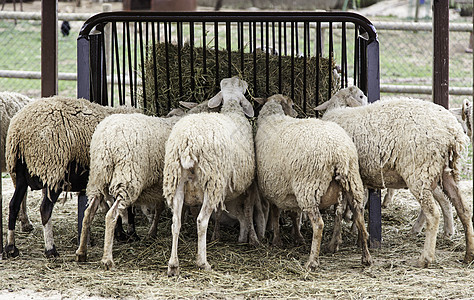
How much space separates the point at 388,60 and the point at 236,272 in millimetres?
10605

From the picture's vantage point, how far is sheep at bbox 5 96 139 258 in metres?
5.17

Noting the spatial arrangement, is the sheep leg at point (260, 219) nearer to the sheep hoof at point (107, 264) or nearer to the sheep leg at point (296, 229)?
the sheep leg at point (296, 229)

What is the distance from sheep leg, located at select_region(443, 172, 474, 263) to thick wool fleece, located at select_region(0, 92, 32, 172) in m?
4.33

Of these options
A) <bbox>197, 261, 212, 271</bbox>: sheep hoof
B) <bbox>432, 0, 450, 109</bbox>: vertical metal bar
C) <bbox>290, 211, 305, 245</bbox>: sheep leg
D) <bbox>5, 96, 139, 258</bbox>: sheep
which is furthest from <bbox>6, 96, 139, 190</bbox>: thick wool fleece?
<bbox>432, 0, 450, 109</bbox>: vertical metal bar

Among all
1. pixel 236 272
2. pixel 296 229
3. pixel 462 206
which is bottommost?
pixel 236 272

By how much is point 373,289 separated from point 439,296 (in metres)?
0.46

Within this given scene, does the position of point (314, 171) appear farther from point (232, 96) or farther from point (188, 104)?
point (188, 104)

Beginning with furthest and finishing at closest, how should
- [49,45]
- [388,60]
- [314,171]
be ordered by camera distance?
1. [388,60]
2. [49,45]
3. [314,171]

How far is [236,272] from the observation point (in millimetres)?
4879

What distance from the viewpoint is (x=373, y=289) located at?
14.5 ft

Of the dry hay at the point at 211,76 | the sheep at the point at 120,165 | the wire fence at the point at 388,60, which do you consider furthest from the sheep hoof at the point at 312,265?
the wire fence at the point at 388,60

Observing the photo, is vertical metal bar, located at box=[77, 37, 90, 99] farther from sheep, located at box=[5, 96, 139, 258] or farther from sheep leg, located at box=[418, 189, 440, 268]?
sheep leg, located at box=[418, 189, 440, 268]

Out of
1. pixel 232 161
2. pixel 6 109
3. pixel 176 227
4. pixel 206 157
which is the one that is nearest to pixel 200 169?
pixel 206 157

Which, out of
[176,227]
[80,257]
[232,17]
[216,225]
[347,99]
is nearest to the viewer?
[176,227]
